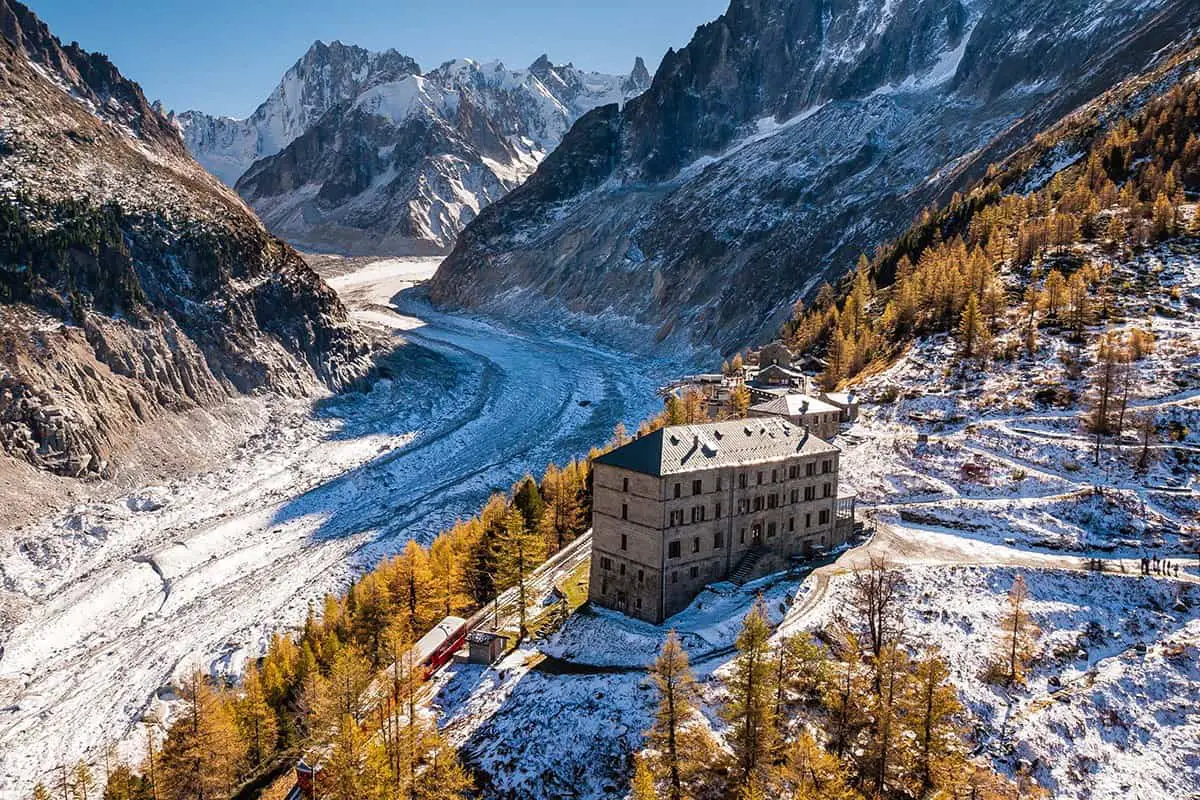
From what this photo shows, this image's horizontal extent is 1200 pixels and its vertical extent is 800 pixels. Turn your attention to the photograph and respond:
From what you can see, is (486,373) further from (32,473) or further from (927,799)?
(927,799)

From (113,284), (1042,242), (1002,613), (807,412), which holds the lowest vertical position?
(1002,613)

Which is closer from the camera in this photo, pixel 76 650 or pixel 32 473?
pixel 76 650

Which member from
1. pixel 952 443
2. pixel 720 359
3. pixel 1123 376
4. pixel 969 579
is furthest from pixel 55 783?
pixel 720 359

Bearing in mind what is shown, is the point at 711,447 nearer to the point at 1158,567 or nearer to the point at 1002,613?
the point at 1002,613

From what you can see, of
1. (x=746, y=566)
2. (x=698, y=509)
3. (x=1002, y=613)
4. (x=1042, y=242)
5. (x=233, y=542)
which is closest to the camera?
(x=1002, y=613)

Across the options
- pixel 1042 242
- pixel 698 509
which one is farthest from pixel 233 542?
pixel 1042 242

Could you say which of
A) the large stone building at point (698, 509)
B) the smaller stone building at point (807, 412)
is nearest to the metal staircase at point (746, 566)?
the large stone building at point (698, 509)
